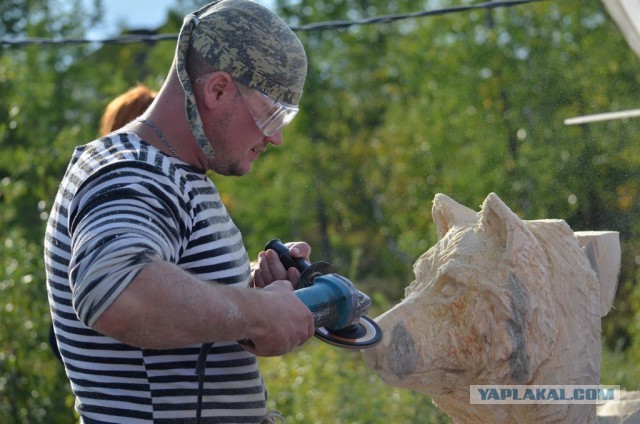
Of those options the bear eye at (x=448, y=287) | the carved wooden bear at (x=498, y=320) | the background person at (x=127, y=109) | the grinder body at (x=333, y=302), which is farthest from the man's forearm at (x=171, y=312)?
the background person at (x=127, y=109)

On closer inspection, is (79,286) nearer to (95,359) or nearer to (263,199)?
(95,359)

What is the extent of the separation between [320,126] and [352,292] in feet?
31.6

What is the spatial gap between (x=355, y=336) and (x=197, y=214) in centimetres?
47

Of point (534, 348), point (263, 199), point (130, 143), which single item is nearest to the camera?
point (130, 143)

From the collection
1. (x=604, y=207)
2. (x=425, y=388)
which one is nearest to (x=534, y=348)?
(x=425, y=388)

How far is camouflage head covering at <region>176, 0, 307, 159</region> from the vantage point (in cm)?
188

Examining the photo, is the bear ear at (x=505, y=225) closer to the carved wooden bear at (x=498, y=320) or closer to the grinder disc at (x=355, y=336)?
the carved wooden bear at (x=498, y=320)

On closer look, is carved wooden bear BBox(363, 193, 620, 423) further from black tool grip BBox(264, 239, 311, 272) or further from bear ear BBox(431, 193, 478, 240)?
black tool grip BBox(264, 239, 311, 272)

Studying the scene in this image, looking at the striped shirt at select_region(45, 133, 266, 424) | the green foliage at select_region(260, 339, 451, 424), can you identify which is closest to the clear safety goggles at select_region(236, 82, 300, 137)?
the striped shirt at select_region(45, 133, 266, 424)

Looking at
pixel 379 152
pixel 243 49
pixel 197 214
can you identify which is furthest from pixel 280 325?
pixel 379 152

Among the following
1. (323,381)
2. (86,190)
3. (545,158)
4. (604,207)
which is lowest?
(323,381)

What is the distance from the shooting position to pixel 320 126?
1146 cm

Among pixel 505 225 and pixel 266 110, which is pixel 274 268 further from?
pixel 505 225

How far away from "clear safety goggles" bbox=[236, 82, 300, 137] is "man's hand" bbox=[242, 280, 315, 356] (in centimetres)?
41
